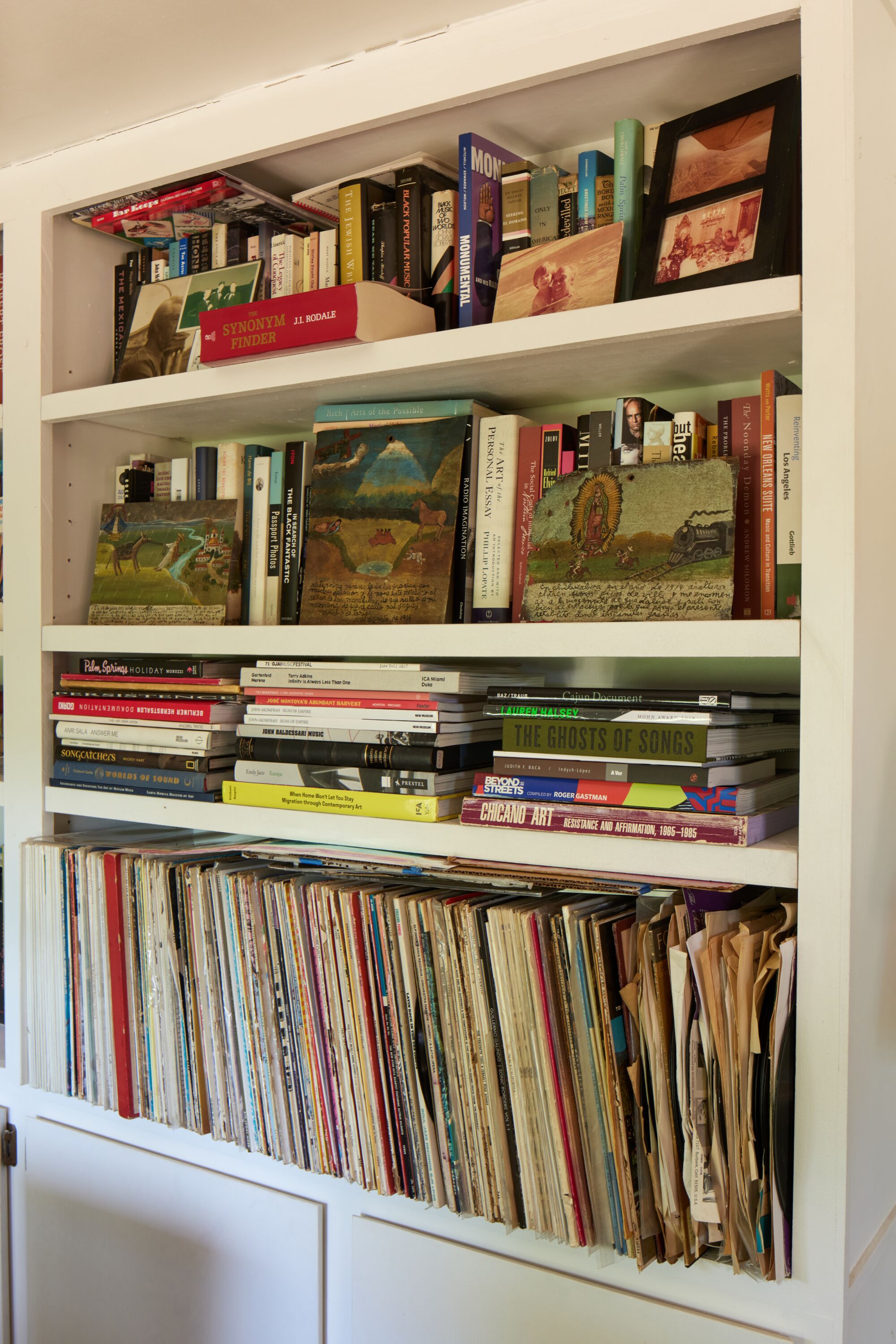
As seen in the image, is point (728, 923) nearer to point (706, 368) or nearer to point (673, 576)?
point (673, 576)

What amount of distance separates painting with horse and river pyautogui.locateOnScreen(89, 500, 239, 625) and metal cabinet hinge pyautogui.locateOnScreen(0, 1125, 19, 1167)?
0.81m

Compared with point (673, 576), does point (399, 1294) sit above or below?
below

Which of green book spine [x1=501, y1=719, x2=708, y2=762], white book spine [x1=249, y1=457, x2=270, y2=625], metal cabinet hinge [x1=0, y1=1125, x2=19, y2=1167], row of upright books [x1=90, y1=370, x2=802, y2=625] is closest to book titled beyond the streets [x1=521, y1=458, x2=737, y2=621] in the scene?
row of upright books [x1=90, y1=370, x2=802, y2=625]

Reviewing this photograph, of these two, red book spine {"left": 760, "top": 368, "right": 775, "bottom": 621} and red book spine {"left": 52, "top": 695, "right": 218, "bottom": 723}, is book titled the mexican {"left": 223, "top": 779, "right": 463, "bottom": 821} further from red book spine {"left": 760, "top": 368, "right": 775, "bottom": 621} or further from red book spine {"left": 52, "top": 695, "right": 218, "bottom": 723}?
red book spine {"left": 760, "top": 368, "right": 775, "bottom": 621}

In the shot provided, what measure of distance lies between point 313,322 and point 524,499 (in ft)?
1.08

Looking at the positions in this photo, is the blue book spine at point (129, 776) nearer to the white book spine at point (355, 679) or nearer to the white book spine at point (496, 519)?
the white book spine at point (355, 679)

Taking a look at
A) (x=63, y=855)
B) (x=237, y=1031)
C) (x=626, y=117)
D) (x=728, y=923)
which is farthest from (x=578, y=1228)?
(x=626, y=117)

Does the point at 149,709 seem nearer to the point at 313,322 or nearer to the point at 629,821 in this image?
the point at 313,322

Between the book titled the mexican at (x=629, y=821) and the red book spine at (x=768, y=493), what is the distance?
0.68 feet

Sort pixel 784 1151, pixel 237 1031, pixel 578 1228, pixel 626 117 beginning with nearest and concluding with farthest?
pixel 784 1151, pixel 578 1228, pixel 626 117, pixel 237 1031

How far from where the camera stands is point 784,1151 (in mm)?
945

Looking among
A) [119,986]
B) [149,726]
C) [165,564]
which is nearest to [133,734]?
[149,726]

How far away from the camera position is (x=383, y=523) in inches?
49.1

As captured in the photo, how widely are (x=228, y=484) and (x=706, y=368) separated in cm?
69
